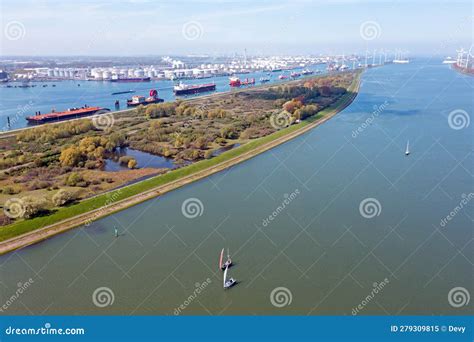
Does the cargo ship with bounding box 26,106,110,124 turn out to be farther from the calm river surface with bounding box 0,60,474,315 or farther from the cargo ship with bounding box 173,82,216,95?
the calm river surface with bounding box 0,60,474,315

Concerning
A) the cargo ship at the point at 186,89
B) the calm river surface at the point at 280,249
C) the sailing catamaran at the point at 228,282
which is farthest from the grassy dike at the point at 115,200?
the cargo ship at the point at 186,89

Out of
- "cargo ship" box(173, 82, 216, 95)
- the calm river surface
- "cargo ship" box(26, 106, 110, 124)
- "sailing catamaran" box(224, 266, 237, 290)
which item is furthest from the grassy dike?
"cargo ship" box(173, 82, 216, 95)

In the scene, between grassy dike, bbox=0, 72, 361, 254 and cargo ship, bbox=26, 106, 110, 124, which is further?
cargo ship, bbox=26, 106, 110, 124

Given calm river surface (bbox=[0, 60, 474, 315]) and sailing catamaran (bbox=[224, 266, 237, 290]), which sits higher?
sailing catamaran (bbox=[224, 266, 237, 290])

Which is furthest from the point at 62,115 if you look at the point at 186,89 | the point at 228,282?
the point at 228,282

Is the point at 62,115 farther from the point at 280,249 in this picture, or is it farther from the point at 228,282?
the point at 228,282

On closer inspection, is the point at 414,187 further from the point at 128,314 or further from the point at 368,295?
the point at 128,314

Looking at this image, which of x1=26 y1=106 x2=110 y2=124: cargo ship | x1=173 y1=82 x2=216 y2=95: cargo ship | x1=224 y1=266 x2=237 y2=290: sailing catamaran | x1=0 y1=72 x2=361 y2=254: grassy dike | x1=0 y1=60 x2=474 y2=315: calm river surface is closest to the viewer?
x1=0 y1=60 x2=474 y2=315: calm river surface
